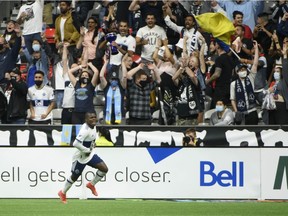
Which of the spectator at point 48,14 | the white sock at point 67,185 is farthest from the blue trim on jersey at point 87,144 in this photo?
the spectator at point 48,14

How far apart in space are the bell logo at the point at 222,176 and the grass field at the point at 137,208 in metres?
0.56

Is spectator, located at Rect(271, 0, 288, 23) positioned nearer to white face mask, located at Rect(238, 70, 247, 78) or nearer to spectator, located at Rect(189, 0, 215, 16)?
spectator, located at Rect(189, 0, 215, 16)

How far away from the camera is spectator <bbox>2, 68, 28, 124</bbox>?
2217 cm

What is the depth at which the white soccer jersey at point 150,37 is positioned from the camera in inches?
922

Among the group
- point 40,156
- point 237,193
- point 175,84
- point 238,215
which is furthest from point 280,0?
point 238,215

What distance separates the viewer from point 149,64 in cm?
2289

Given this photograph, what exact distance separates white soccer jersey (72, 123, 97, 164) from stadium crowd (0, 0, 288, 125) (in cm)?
288

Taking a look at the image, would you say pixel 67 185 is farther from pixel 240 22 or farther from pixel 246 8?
pixel 246 8

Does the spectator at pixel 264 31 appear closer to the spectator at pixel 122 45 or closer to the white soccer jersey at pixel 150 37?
the white soccer jersey at pixel 150 37

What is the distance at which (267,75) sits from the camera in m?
23.5

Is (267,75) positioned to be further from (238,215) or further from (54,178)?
(238,215)

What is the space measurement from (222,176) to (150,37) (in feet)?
15.9

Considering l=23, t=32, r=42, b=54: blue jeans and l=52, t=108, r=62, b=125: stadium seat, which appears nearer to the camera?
l=52, t=108, r=62, b=125: stadium seat

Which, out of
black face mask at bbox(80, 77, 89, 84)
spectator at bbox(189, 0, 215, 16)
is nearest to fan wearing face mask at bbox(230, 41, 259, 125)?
spectator at bbox(189, 0, 215, 16)
